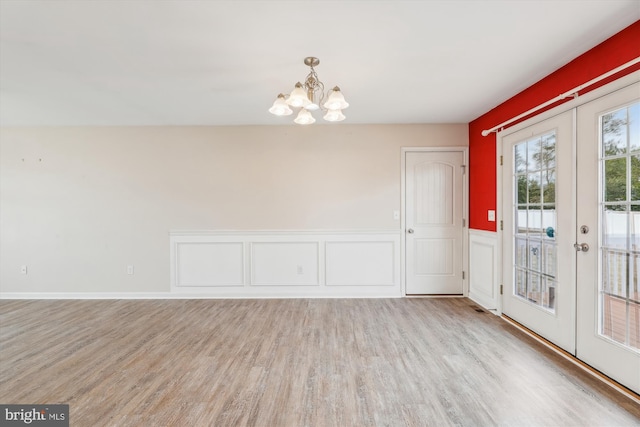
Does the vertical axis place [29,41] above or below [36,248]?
above

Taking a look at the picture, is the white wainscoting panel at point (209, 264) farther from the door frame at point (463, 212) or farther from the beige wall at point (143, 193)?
the door frame at point (463, 212)

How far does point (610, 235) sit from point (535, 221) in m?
0.77

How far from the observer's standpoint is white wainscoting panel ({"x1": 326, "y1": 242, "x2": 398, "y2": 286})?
4.15 metres

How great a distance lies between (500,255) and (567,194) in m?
1.17

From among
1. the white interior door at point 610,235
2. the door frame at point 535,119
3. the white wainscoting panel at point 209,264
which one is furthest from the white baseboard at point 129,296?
the white interior door at point 610,235

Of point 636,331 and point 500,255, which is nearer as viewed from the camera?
point 636,331

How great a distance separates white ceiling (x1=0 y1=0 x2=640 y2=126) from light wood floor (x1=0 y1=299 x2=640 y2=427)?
8.17ft

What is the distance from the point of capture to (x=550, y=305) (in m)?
2.63

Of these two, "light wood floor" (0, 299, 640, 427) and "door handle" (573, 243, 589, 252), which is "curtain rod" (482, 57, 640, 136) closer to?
"door handle" (573, 243, 589, 252)

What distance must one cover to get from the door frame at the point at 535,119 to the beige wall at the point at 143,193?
1297mm

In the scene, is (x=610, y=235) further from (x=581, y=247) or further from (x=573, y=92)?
(x=573, y=92)

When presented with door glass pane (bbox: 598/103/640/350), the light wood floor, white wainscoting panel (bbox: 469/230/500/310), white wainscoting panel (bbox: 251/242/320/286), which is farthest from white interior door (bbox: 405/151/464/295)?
door glass pane (bbox: 598/103/640/350)

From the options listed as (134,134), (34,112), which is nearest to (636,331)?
(134,134)

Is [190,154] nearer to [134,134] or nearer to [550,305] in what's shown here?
[134,134]
